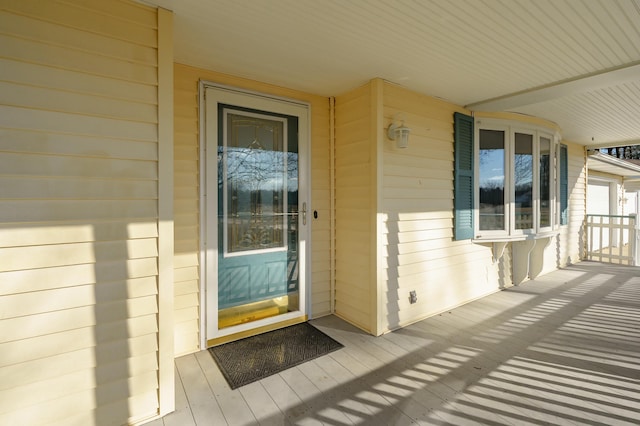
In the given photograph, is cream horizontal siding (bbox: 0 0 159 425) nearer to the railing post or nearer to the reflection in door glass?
the reflection in door glass

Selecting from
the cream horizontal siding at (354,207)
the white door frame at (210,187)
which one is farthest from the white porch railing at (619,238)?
the white door frame at (210,187)

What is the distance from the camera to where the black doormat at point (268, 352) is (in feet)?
7.27

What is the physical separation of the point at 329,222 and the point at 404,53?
5.77 ft

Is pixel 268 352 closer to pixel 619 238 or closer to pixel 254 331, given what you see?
pixel 254 331

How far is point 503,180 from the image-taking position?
12.5 ft

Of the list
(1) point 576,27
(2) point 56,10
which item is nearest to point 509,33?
(1) point 576,27

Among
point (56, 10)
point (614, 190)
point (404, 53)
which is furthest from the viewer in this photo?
point (614, 190)

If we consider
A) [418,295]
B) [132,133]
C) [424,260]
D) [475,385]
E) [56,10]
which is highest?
[56,10]

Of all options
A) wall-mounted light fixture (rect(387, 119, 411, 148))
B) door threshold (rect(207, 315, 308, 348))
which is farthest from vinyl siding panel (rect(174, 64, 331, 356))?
wall-mounted light fixture (rect(387, 119, 411, 148))

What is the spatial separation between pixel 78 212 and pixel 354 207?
7.29 feet

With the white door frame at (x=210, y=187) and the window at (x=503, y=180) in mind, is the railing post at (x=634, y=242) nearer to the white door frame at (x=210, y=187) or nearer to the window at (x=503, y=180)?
the window at (x=503, y=180)

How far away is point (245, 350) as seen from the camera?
2543 millimetres

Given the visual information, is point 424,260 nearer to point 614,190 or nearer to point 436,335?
point 436,335

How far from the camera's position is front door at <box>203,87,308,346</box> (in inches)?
103
